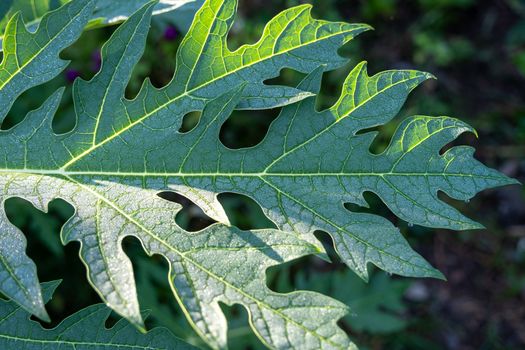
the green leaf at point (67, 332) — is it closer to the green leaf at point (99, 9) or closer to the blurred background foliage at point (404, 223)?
the green leaf at point (99, 9)

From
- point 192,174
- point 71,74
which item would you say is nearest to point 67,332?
point 192,174

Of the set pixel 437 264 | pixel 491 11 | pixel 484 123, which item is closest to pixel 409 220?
pixel 437 264

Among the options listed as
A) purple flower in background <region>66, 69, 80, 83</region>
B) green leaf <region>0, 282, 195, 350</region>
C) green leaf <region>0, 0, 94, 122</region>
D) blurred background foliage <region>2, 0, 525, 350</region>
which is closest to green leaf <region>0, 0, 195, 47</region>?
green leaf <region>0, 0, 94, 122</region>

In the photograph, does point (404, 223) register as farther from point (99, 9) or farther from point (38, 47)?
point (38, 47)

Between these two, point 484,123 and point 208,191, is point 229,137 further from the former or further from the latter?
point 208,191

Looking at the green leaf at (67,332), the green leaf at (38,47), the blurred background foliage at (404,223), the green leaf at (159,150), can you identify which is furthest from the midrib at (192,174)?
the blurred background foliage at (404,223)

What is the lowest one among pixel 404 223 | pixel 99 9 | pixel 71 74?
pixel 404 223
